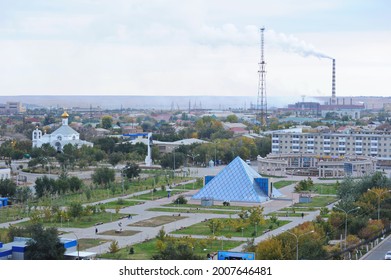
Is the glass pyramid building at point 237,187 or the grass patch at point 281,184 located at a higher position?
the glass pyramid building at point 237,187

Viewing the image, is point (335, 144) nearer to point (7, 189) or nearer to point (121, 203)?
point (121, 203)

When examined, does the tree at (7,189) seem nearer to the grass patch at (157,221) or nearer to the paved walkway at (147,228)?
the paved walkway at (147,228)

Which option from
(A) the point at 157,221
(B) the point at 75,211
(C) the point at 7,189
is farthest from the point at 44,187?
(A) the point at 157,221

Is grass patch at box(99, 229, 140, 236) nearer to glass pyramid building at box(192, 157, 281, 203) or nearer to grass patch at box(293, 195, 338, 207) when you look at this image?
glass pyramid building at box(192, 157, 281, 203)

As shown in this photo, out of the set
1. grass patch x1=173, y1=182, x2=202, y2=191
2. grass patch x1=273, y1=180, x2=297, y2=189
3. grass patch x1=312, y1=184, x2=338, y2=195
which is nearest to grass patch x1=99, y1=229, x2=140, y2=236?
grass patch x1=173, y1=182, x2=202, y2=191

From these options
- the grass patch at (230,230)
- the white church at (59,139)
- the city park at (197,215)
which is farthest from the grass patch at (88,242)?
the white church at (59,139)

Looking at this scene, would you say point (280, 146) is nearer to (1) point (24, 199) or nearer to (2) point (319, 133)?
(2) point (319, 133)
